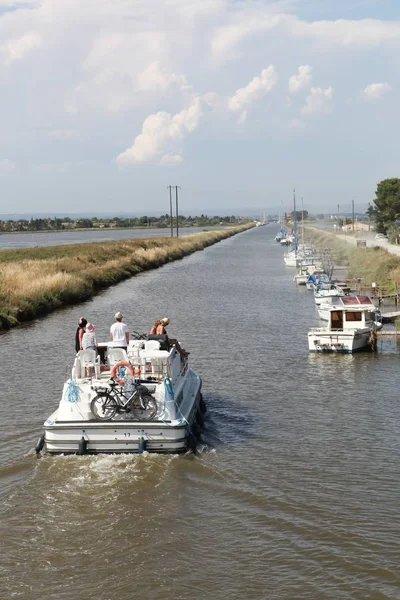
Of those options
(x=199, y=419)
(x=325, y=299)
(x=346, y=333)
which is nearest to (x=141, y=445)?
(x=199, y=419)

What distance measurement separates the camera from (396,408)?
862 inches

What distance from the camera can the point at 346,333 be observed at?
30500mm

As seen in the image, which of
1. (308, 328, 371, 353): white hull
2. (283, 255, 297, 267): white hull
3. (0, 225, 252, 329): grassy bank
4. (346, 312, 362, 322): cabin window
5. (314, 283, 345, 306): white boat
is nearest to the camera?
(308, 328, 371, 353): white hull

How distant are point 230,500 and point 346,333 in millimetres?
16278

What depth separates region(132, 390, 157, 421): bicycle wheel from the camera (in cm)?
1662

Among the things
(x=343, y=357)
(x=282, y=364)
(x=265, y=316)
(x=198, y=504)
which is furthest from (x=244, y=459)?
(x=265, y=316)

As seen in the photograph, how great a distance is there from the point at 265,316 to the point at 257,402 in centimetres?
1893

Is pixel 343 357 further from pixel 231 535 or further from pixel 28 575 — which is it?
pixel 28 575

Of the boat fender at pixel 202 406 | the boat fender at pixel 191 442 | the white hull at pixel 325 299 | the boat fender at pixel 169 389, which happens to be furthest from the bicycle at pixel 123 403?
the white hull at pixel 325 299

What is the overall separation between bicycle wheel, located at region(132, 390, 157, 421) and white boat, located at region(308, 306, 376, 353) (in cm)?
1484

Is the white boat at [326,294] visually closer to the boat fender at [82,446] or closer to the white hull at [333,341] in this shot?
the white hull at [333,341]

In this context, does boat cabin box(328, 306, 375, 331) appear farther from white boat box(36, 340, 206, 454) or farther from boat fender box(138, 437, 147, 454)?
boat fender box(138, 437, 147, 454)

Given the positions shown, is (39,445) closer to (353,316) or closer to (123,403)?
(123,403)

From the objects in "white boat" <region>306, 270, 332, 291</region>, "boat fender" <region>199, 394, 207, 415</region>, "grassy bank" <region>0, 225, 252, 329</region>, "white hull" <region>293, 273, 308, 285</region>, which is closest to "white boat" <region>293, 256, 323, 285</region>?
"white hull" <region>293, 273, 308, 285</region>
